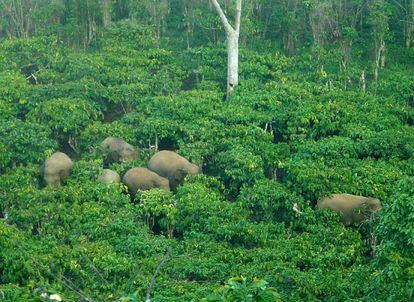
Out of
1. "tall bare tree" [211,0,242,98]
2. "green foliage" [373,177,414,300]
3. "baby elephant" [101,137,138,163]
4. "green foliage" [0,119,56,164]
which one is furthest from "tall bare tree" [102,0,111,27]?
"green foliage" [373,177,414,300]

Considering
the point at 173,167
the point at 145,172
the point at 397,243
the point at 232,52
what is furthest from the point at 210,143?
the point at 397,243

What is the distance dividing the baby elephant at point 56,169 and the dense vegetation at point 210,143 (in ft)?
0.83

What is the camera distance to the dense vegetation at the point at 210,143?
1544 cm

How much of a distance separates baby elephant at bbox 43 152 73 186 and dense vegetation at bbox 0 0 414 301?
0.25 meters

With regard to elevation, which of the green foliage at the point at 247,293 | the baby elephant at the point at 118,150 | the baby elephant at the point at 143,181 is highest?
the green foliage at the point at 247,293

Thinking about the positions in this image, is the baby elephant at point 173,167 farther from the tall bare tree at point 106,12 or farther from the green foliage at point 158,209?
the tall bare tree at point 106,12

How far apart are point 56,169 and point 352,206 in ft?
19.7

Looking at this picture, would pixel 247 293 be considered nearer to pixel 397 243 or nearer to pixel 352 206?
pixel 397 243

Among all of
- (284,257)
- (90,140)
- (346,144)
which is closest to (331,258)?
(284,257)

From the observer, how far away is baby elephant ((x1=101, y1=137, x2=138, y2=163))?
20.4m

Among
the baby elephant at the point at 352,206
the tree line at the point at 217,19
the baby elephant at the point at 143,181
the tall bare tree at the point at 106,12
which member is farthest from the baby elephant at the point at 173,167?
the tall bare tree at the point at 106,12

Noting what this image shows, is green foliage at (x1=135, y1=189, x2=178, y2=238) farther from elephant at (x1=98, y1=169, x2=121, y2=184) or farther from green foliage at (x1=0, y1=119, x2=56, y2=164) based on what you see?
green foliage at (x1=0, y1=119, x2=56, y2=164)

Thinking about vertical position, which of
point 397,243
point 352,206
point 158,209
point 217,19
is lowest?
point 158,209

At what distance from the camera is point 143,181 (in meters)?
19.2
